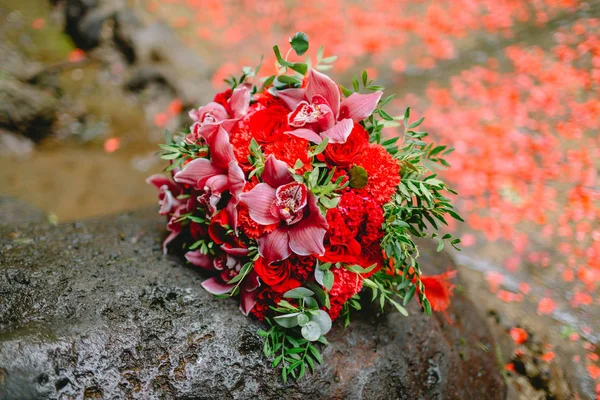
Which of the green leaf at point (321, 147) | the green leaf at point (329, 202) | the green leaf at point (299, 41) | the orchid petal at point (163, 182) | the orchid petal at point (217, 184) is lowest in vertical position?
the orchid petal at point (163, 182)

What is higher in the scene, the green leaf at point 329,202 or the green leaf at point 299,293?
the green leaf at point 329,202

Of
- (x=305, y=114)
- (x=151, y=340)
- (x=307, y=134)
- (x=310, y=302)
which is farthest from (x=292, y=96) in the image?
(x=151, y=340)

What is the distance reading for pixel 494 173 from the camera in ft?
14.6

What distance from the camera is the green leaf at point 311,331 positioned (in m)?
1.63

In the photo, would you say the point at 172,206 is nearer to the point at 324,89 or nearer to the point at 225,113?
the point at 225,113

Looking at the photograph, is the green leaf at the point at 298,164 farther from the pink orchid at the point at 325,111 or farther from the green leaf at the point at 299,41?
the green leaf at the point at 299,41

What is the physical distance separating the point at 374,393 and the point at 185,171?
131 centimetres

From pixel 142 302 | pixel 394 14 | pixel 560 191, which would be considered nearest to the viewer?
pixel 142 302

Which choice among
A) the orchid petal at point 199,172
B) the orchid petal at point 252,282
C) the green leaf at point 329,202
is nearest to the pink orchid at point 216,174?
the orchid petal at point 199,172

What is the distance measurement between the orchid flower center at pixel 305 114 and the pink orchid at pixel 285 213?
24 cm

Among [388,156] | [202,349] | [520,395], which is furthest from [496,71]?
[202,349]

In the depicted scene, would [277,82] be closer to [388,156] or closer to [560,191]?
[388,156]

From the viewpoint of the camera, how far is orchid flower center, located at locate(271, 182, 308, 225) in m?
1.58

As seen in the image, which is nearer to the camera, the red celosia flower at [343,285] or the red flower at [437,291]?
the red celosia flower at [343,285]
